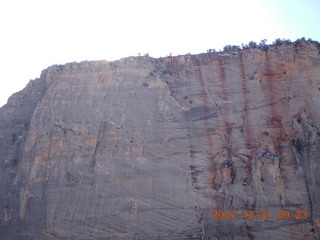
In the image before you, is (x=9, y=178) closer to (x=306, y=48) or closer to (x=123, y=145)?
(x=123, y=145)

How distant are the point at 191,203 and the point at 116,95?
23.5 ft

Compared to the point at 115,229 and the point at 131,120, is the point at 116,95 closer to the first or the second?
the point at 131,120

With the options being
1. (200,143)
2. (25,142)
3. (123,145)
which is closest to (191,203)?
(200,143)

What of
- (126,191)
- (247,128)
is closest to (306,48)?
(247,128)

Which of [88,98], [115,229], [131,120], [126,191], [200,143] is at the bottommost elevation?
[115,229]

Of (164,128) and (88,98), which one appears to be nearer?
(164,128)

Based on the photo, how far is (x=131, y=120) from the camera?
877 inches

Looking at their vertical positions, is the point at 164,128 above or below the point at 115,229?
above

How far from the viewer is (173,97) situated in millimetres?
22422

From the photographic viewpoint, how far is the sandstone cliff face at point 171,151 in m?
19.6

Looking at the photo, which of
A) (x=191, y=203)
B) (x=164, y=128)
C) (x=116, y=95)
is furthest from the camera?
(x=116, y=95)

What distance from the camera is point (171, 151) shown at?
21078 millimetres

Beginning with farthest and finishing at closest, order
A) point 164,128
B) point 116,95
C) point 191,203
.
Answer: point 116,95, point 164,128, point 191,203

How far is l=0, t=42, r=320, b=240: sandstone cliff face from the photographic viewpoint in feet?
64.4
